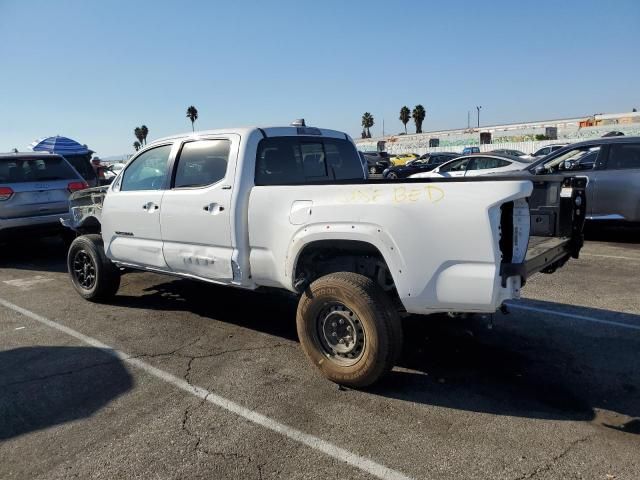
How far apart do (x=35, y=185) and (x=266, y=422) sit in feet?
23.7

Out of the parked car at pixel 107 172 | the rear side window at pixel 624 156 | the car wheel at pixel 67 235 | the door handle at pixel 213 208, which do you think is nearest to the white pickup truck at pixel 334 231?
the door handle at pixel 213 208

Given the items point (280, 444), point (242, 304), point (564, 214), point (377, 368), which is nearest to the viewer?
point (280, 444)

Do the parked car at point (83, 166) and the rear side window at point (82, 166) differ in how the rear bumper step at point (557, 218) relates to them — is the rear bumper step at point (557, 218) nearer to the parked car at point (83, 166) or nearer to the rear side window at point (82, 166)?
the parked car at point (83, 166)

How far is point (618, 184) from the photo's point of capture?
28.7ft

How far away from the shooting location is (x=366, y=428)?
10.5 feet

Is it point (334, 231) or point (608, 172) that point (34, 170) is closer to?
point (334, 231)

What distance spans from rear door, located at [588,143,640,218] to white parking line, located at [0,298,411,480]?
7.83 metres

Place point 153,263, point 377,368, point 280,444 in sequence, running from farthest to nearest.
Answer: point 153,263
point 377,368
point 280,444

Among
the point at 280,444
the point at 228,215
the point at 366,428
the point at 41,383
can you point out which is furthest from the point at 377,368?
the point at 41,383

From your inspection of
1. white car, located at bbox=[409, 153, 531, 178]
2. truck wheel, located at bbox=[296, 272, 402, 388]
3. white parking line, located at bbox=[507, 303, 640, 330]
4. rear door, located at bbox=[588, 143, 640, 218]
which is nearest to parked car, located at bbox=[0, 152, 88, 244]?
truck wheel, located at bbox=[296, 272, 402, 388]

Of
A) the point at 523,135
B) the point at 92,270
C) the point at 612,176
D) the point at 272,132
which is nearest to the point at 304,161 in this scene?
the point at 272,132

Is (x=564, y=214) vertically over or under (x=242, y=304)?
over

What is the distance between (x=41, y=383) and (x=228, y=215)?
76.1 inches

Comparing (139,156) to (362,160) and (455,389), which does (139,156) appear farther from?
(455,389)
